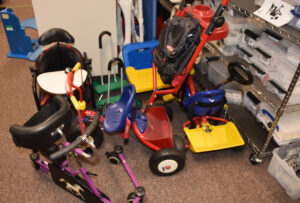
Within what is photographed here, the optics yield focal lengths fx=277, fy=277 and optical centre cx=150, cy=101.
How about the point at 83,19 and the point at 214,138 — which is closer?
the point at 214,138

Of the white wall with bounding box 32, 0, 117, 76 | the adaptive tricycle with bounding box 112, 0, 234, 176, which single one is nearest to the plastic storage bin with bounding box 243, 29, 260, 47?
the adaptive tricycle with bounding box 112, 0, 234, 176

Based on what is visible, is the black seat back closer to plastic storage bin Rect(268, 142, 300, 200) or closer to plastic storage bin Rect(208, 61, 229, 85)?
plastic storage bin Rect(208, 61, 229, 85)

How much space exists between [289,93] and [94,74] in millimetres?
2127

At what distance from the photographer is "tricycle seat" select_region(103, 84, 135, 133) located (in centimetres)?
209

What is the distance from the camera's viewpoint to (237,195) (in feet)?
7.05

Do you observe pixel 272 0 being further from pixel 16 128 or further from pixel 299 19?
pixel 16 128

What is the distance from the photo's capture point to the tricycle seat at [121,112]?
6.84 ft

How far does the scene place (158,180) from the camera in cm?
224

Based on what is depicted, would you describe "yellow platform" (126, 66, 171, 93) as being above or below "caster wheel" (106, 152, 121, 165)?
above

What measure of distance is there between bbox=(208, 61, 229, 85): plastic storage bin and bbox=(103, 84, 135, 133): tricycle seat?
1210 millimetres

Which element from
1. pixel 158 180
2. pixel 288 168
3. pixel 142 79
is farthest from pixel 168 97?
pixel 288 168

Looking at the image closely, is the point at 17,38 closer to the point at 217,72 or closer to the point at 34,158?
the point at 34,158

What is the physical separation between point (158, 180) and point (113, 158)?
1.34 feet

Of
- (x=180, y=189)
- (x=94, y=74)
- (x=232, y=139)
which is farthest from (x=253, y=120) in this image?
(x=94, y=74)
